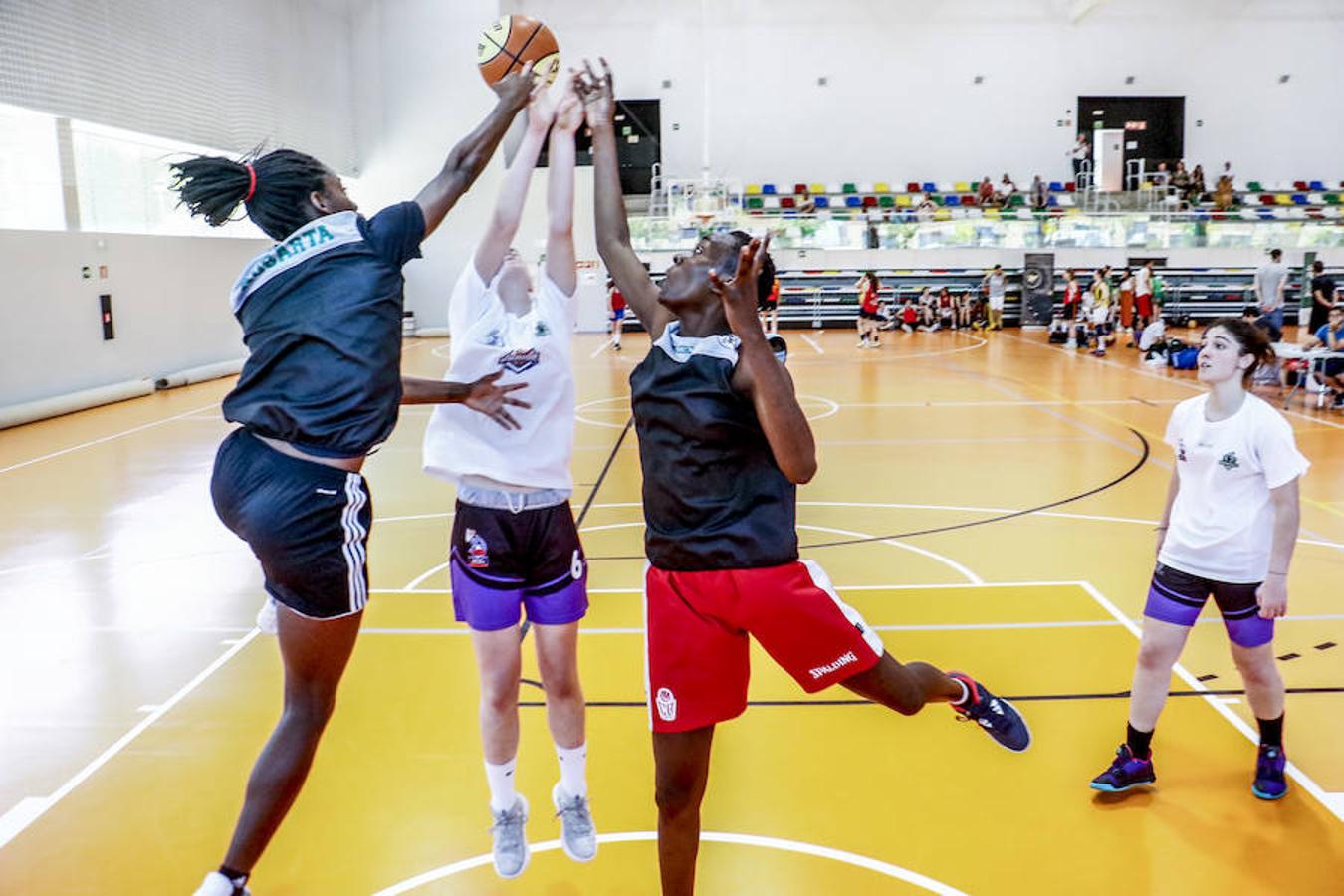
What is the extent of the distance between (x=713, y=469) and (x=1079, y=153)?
31.4 metres

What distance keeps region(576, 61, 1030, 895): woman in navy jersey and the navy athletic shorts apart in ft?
2.53

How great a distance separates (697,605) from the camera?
8.95 ft

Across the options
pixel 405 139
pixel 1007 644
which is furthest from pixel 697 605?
pixel 405 139

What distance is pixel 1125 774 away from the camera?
147 inches

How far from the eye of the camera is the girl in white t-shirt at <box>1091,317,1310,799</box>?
358 cm

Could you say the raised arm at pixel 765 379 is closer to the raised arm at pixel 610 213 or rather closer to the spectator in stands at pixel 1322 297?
the raised arm at pixel 610 213

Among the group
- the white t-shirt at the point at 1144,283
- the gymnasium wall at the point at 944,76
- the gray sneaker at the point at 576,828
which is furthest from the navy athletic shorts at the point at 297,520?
the gymnasium wall at the point at 944,76

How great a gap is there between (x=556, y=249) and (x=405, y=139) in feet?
82.4

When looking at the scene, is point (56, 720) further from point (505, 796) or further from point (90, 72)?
point (90, 72)

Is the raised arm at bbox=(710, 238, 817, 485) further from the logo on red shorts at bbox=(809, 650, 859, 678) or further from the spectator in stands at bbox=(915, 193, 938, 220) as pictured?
the spectator in stands at bbox=(915, 193, 938, 220)

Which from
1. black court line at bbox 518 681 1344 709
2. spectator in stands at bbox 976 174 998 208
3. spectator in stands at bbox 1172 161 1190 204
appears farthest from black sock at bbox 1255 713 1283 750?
spectator in stands at bbox 1172 161 1190 204

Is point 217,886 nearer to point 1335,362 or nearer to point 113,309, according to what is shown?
point 1335,362

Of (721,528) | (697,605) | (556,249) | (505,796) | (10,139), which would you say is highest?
(10,139)

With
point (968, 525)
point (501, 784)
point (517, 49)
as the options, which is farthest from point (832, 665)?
point (968, 525)
